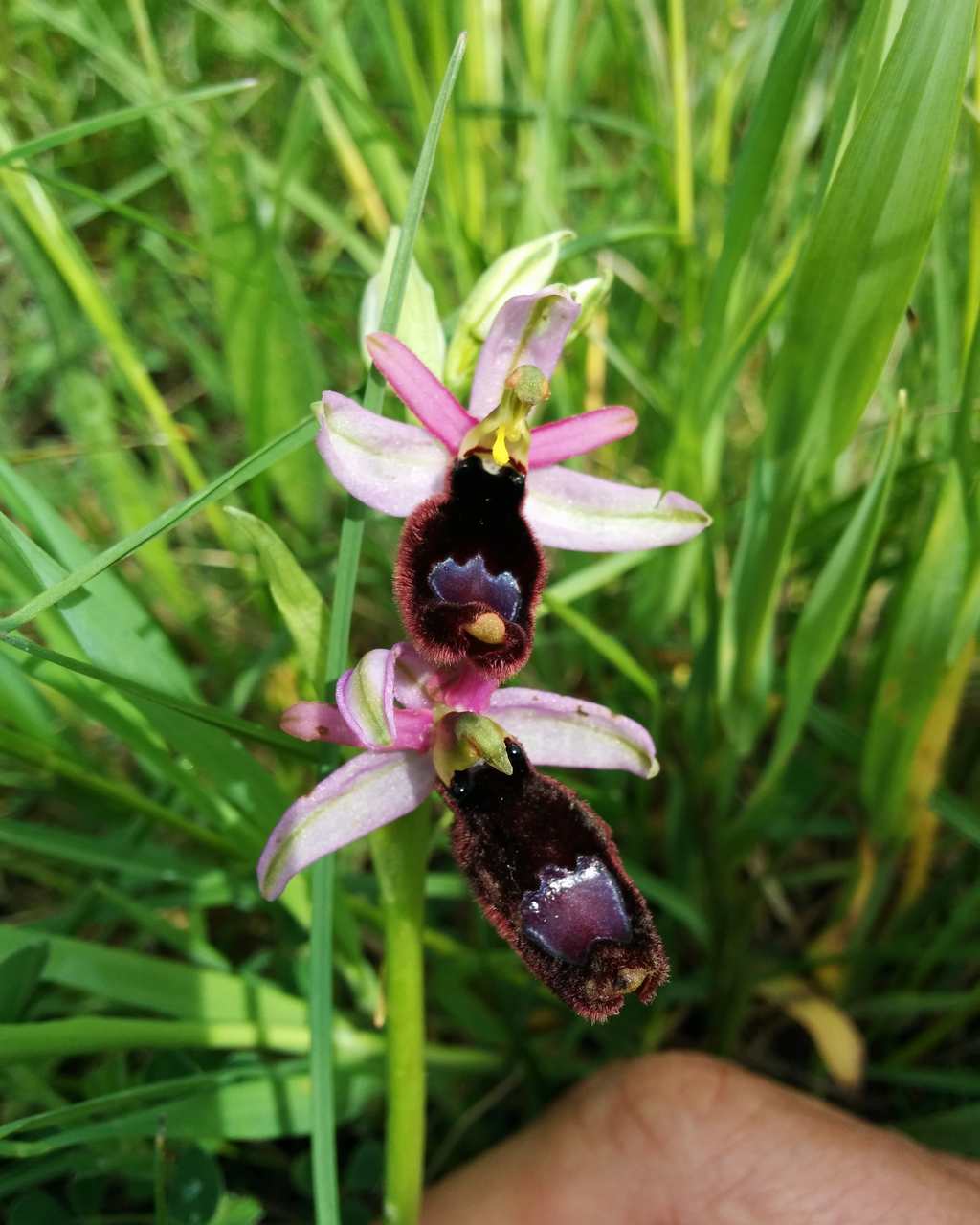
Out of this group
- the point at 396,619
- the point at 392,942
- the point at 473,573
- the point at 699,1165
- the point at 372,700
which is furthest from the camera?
the point at 396,619

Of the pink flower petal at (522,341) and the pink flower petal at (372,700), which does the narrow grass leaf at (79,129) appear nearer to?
the pink flower petal at (522,341)

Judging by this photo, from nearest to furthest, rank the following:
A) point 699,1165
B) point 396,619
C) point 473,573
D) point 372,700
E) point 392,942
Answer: point 372,700 → point 473,573 → point 392,942 → point 699,1165 → point 396,619

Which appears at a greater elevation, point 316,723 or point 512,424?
point 512,424

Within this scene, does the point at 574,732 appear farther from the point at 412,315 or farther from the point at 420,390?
the point at 412,315

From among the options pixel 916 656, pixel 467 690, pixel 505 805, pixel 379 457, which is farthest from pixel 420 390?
pixel 916 656

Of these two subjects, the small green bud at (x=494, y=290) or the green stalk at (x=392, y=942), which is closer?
the green stalk at (x=392, y=942)

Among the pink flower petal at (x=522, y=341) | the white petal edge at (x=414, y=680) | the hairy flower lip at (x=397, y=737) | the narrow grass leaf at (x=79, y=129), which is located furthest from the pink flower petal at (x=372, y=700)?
the narrow grass leaf at (x=79, y=129)

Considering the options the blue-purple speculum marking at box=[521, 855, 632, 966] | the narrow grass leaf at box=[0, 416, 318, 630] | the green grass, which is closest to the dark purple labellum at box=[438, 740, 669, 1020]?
the blue-purple speculum marking at box=[521, 855, 632, 966]

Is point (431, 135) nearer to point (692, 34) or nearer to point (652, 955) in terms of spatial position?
point (652, 955)
